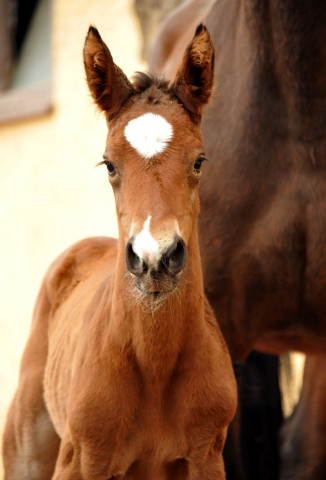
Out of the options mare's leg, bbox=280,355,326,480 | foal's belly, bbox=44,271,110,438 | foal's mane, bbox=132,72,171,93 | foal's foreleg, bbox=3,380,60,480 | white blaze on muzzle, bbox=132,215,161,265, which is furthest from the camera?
mare's leg, bbox=280,355,326,480

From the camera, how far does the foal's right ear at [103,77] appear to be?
2215 mm

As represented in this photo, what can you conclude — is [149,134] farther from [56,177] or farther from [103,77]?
[56,177]

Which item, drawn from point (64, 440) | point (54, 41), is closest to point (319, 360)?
point (64, 440)

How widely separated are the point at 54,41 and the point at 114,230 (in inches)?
63.5

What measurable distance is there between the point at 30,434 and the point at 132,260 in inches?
48.2

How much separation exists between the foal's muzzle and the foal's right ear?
1.85 feet

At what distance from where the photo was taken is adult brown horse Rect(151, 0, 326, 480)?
252 cm

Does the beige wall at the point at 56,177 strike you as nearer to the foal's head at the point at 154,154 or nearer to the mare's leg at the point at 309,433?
the mare's leg at the point at 309,433

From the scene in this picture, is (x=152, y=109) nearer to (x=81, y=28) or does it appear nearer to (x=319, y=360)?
(x=319, y=360)

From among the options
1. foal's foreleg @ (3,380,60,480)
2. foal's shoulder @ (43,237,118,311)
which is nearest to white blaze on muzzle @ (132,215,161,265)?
foal's shoulder @ (43,237,118,311)

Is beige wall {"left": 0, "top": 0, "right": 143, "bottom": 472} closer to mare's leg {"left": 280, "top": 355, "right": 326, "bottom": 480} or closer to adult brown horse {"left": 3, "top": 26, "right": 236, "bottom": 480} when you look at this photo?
mare's leg {"left": 280, "top": 355, "right": 326, "bottom": 480}

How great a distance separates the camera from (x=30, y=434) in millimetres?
2803

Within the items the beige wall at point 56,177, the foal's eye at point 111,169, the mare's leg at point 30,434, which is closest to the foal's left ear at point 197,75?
the foal's eye at point 111,169

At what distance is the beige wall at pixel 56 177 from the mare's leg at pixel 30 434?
2329 millimetres
